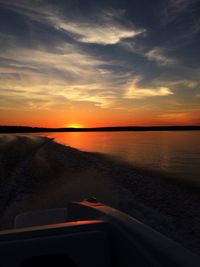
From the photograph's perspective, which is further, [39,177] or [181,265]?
[39,177]

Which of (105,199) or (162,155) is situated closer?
(105,199)

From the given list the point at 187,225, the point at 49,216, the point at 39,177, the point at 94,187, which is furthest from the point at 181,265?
the point at 39,177

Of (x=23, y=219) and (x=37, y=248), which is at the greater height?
(x=37, y=248)

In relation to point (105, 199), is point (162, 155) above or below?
below

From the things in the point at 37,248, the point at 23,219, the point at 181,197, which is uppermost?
the point at 37,248

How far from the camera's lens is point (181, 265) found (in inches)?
85.4

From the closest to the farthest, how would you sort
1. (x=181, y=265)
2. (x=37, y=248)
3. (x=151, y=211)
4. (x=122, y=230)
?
(x=181, y=265) → (x=37, y=248) → (x=122, y=230) → (x=151, y=211)

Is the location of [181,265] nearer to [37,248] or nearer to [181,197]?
[37,248]

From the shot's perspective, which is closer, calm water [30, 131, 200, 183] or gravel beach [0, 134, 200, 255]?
gravel beach [0, 134, 200, 255]

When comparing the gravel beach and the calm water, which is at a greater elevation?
the gravel beach

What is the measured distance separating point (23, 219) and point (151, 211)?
4879 mm

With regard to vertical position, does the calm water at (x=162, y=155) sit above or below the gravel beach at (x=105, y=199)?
below

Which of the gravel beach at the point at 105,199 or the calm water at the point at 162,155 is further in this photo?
the calm water at the point at 162,155

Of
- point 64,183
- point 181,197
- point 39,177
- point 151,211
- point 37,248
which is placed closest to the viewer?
point 37,248
